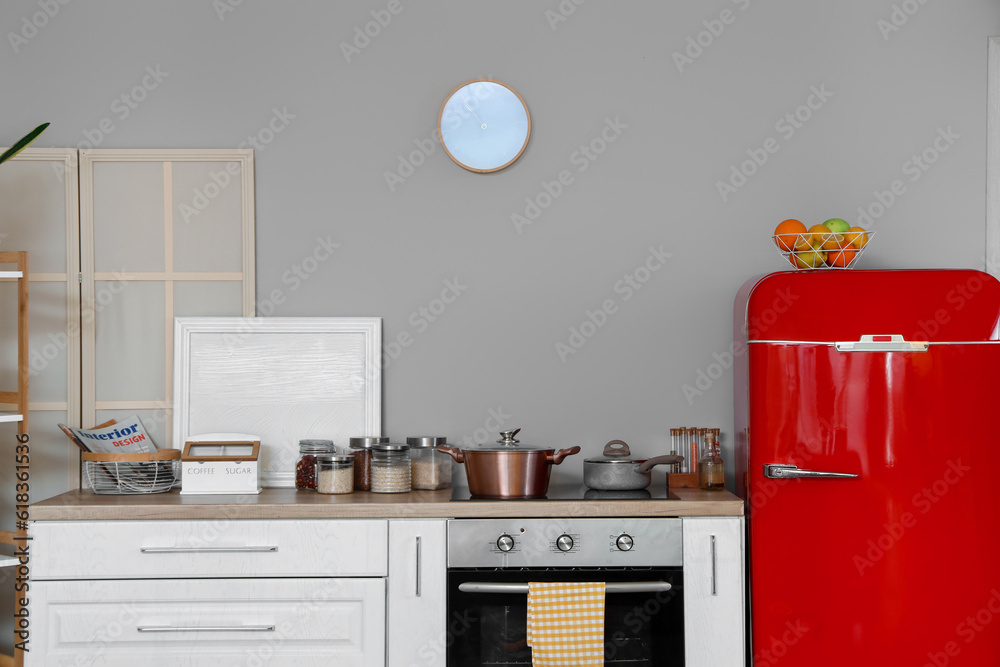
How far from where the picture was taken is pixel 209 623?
92.7 inches

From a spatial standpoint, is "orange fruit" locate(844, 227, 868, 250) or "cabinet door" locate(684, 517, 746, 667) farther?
"orange fruit" locate(844, 227, 868, 250)

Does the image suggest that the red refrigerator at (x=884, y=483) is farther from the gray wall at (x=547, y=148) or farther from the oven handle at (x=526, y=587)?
the gray wall at (x=547, y=148)

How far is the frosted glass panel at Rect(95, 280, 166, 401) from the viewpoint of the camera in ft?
9.45

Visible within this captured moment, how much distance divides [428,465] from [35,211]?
164 cm

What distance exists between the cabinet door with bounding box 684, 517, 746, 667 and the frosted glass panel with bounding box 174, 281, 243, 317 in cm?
171

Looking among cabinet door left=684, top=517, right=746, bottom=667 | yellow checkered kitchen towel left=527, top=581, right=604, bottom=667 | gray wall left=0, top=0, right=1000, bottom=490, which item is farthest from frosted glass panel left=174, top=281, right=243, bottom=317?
cabinet door left=684, top=517, right=746, bottom=667

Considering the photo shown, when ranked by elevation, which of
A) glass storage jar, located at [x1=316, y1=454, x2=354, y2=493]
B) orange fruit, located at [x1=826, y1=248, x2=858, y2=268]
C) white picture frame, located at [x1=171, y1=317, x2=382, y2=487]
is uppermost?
orange fruit, located at [x1=826, y1=248, x2=858, y2=268]

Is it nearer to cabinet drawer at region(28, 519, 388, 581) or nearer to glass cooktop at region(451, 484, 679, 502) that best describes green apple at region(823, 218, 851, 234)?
glass cooktop at region(451, 484, 679, 502)

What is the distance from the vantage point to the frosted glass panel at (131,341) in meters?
2.88

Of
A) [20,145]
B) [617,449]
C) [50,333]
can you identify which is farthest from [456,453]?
[20,145]

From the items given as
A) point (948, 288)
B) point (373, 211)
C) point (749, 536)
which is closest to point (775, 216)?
point (948, 288)

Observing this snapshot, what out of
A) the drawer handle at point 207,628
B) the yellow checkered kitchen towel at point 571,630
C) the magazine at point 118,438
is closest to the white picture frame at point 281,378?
the magazine at point 118,438

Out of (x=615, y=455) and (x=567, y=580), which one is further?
(x=615, y=455)

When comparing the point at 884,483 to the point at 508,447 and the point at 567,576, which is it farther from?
the point at 508,447
